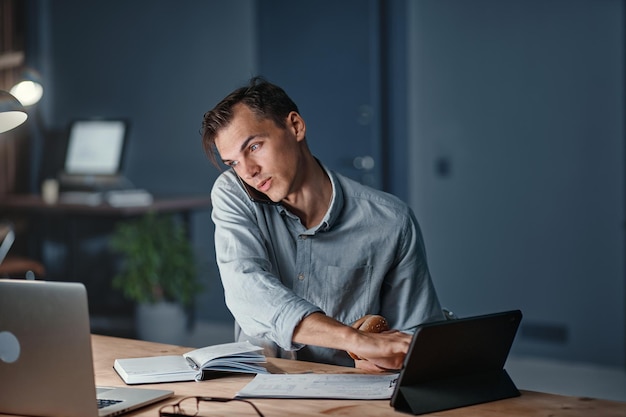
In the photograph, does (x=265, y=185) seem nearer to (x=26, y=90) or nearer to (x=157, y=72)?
(x=26, y=90)

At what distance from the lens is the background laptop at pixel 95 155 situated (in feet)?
16.9

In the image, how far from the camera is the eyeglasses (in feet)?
4.95

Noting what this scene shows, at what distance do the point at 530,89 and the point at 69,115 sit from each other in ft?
10.8

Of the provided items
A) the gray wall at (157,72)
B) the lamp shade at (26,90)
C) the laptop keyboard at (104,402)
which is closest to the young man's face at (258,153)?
the lamp shade at (26,90)

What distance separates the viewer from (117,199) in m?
4.85

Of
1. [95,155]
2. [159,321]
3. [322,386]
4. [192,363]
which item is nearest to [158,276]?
[159,321]

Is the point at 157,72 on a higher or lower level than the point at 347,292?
higher

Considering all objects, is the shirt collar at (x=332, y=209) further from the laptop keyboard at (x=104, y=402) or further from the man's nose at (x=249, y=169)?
the laptop keyboard at (x=104, y=402)

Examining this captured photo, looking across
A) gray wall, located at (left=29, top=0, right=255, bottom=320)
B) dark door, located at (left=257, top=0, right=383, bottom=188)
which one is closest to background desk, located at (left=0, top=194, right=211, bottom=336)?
gray wall, located at (left=29, top=0, right=255, bottom=320)

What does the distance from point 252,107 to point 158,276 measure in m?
2.85

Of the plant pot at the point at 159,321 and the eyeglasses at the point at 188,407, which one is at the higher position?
the eyeglasses at the point at 188,407

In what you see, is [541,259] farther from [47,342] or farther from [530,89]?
[47,342]

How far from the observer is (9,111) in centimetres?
185

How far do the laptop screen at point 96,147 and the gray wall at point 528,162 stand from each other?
1794mm
